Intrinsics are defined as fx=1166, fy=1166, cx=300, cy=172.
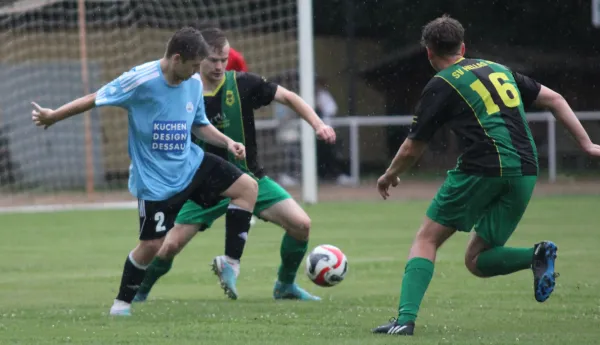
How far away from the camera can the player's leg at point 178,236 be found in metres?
8.63

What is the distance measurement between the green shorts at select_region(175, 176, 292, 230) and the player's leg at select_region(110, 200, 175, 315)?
40.6 inches

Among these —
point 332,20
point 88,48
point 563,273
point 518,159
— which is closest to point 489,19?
point 332,20

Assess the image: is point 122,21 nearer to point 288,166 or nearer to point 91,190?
point 91,190

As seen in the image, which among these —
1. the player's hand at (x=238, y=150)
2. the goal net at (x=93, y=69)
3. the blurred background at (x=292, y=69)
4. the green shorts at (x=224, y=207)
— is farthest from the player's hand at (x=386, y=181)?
the goal net at (x=93, y=69)

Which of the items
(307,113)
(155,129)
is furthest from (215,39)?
(155,129)

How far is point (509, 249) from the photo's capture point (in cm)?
690

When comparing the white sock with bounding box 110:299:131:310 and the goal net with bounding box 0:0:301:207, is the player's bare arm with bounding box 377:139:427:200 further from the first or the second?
the goal net with bounding box 0:0:301:207

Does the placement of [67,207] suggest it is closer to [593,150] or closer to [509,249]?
[509,249]

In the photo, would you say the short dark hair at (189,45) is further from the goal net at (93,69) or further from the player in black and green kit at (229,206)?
the goal net at (93,69)

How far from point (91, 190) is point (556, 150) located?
29.8 ft

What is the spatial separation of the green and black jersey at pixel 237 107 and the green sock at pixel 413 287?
2.54 m

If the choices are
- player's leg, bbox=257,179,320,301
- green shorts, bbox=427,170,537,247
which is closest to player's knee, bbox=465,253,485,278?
green shorts, bbox=427,170,537,247

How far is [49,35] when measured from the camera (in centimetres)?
2164

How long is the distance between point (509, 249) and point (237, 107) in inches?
109
